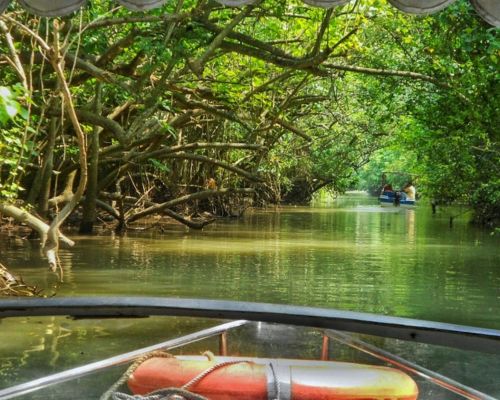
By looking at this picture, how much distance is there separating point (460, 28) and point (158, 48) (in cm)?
366

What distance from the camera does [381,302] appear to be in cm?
882

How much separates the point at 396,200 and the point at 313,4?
4027 cm

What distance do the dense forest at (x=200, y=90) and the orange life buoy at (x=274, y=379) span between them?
254 cm

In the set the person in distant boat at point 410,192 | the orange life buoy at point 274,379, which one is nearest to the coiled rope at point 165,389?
the orange life buoy at point 274,379

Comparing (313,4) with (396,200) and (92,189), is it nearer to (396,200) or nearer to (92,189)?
(92,189)

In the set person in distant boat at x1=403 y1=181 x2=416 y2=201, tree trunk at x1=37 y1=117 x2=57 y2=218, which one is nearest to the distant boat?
person in distant boat at x1=403 y1=181 x2=416 y2=201

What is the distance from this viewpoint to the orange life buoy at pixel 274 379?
2.21 meters

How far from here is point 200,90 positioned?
508 inches

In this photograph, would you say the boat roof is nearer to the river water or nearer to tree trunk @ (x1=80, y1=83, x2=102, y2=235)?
the river water

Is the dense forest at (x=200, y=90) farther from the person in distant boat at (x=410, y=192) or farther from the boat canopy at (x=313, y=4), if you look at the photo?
the person in distant boat at (x=410, y=192)

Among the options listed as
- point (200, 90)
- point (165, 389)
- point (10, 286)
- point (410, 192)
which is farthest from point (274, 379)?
point (410, 192)

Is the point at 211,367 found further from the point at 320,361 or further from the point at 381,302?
the point at 381,302

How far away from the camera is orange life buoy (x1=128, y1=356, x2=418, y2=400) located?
87.2 inches

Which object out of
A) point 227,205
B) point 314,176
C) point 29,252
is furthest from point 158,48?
point 314,176
